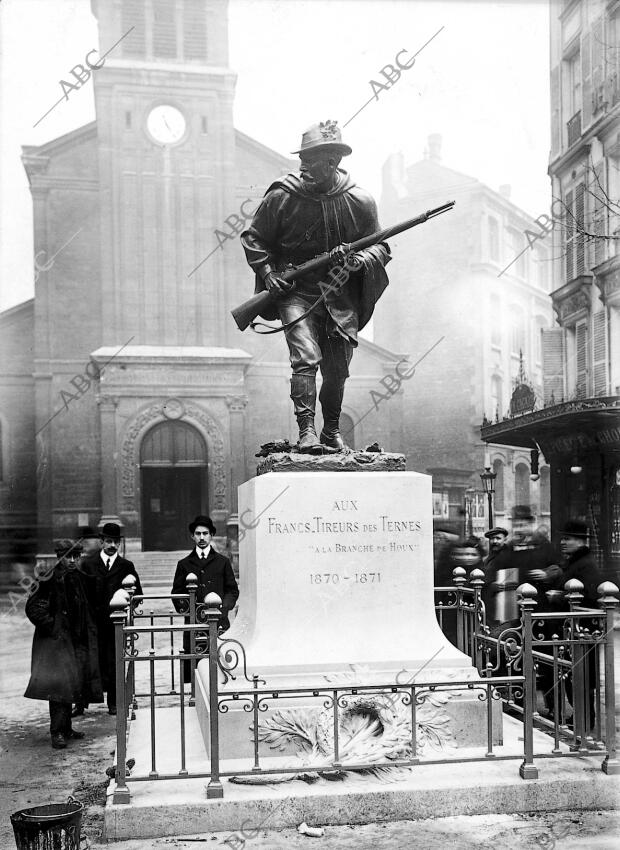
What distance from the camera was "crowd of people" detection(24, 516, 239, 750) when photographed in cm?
651

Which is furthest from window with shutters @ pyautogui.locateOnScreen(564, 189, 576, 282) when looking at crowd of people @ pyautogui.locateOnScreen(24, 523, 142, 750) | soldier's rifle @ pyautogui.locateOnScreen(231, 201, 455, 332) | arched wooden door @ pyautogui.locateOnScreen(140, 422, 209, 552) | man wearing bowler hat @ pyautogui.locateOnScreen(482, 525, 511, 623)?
crowd of people @ pyautogui.locateOnScreen(24, 523, 142, 750)

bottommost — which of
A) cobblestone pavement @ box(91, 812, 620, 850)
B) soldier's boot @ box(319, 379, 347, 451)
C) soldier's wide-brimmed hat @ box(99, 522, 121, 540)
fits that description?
cobblestone pavement @ box(91, 812, 620, 850)

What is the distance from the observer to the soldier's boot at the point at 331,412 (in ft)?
18.6

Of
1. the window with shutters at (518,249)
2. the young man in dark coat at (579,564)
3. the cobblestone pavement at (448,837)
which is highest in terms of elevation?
the window with shutters at (518,249)

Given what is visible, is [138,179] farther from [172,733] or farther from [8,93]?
[172,733]

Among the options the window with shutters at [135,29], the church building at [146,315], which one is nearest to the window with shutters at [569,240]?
the church building at [146,315]

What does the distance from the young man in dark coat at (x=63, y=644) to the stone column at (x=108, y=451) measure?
13.6 metres

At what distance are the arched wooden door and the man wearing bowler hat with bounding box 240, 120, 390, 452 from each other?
1531 cm

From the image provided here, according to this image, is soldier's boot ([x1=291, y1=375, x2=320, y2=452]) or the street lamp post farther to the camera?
the street lamp post

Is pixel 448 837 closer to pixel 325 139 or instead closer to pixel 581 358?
pixel 325 139

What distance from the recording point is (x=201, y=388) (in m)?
21.0

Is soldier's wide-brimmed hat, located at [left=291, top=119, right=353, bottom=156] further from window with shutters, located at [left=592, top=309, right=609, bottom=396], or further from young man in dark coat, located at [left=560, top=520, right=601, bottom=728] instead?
window with shutters, located at [left=592, top=309, right=609, bottom=396]

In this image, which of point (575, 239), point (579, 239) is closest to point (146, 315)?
point (575, 239)

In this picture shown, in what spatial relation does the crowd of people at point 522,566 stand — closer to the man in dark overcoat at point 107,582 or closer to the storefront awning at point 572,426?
the man in dark overcoat at point 107,582
